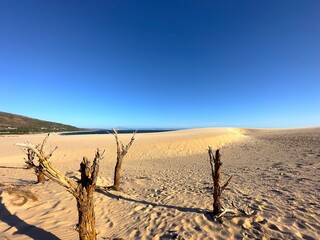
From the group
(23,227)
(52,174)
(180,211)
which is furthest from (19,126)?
(52,174)

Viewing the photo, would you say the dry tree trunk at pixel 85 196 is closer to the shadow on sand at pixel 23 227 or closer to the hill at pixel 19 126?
the shadow on sand at pixel 23 227

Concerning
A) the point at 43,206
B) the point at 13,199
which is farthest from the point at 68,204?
the point at 13,199

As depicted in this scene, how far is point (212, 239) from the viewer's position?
4.85m

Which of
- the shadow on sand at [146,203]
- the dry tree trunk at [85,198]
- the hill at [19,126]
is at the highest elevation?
the hill at [19,126]

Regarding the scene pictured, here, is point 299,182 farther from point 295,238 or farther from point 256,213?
point 295,238

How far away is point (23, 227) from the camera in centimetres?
544

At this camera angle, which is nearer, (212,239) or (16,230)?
(212,239)

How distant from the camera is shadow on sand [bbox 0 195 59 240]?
5.11 m

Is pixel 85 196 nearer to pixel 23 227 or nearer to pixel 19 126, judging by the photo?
pixel 23 227

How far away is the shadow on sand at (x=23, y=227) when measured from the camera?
511 cm

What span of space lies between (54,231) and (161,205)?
3445mm

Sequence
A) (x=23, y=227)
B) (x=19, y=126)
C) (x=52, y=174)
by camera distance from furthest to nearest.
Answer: (x=19, y=126)
(x=23, y=227)
(x=52, y=174)

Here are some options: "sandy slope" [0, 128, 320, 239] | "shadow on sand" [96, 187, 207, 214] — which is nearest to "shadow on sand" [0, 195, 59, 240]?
"sandy slope" [0, 128, 320, 239]

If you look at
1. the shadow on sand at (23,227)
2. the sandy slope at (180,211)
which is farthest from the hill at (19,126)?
the shadow on sand at (23,227)
